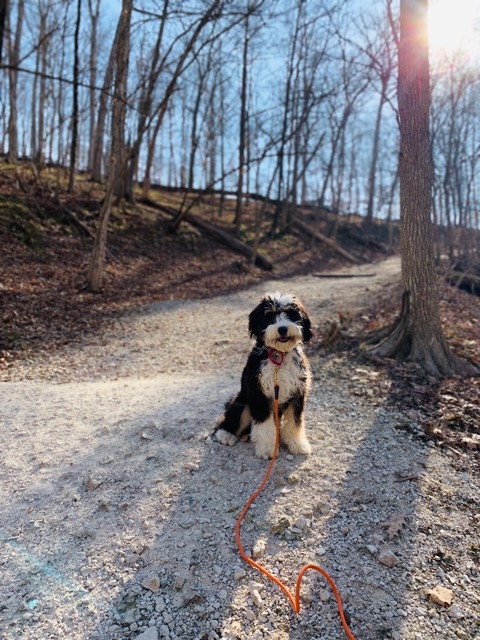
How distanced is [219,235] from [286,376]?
17.2m

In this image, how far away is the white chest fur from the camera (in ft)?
12.4

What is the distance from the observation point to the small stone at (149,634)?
233cm

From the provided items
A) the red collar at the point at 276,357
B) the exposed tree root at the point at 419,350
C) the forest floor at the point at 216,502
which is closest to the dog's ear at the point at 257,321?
the red collar at the point at 276,357

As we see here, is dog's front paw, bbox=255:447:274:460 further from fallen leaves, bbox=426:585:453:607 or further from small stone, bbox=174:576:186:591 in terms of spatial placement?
fallen leaves, bbox=426:585:453:607

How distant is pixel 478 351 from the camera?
6535mm

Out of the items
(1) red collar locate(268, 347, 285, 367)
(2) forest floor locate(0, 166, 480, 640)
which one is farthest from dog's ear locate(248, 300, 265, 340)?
(2) forest floor locate(0, 166, 480, 640)

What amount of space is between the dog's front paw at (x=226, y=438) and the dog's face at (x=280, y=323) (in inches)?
41.2

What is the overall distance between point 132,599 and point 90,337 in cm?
673

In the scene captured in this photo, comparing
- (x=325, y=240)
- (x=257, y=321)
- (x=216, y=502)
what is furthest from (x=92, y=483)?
(x=325, y=240)

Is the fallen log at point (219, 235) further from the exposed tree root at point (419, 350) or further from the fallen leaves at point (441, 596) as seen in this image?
the fallen leaves at point (441, 596)

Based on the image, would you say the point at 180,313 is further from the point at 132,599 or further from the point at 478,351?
the point at 132,599

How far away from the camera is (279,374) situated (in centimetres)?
376

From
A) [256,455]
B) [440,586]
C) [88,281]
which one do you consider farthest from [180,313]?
[440,586]

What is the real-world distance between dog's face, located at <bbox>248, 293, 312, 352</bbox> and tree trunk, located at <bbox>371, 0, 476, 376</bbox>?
297cm
